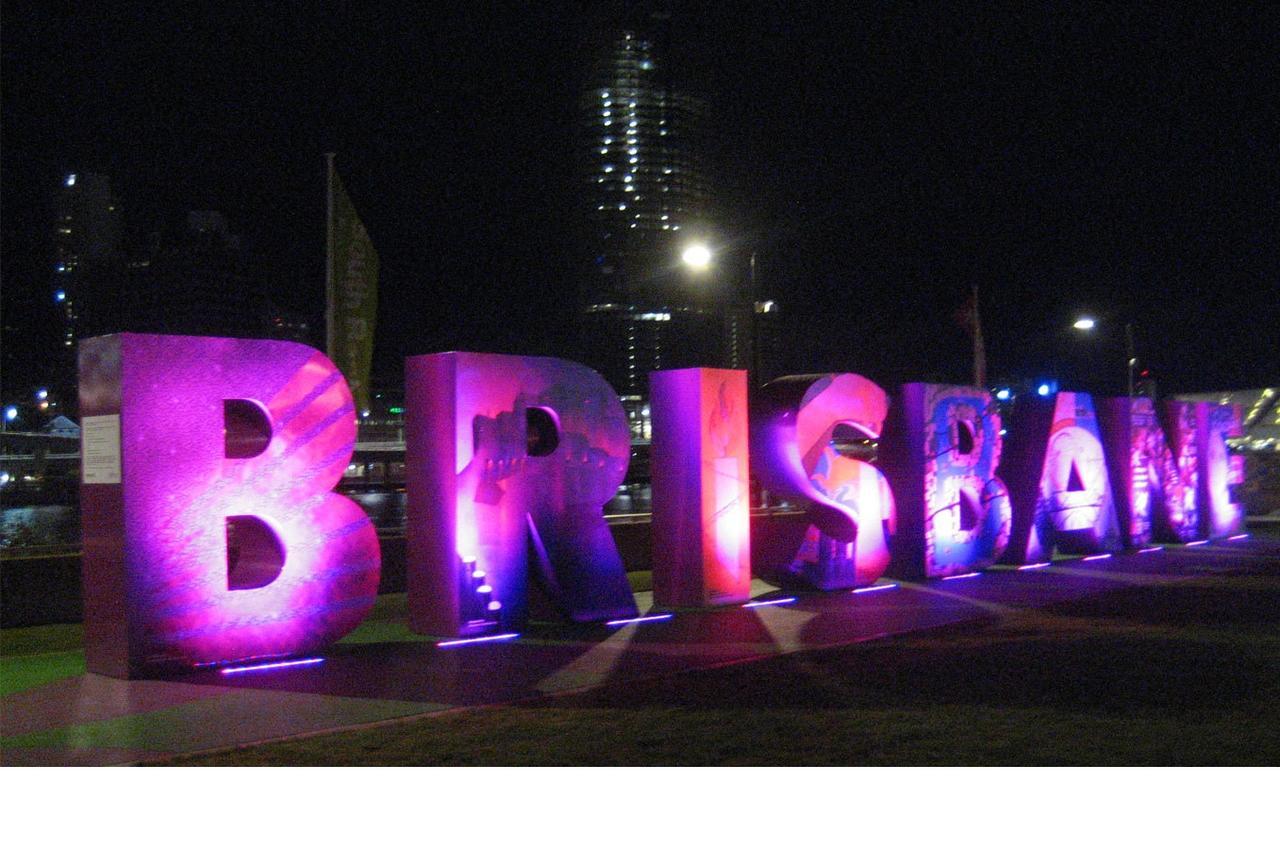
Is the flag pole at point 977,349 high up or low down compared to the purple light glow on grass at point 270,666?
up

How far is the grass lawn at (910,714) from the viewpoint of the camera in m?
7.16

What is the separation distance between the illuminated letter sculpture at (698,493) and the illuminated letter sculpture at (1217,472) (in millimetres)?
12456

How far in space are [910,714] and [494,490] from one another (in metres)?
5.36

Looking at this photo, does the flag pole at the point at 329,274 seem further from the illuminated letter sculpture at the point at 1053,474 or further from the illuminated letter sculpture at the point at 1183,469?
the illuminated letter sculpture at the point at 1183,469

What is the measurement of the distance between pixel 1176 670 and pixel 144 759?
7920mm

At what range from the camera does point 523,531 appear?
40.9ft

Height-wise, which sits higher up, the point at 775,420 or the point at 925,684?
the point at 775,420

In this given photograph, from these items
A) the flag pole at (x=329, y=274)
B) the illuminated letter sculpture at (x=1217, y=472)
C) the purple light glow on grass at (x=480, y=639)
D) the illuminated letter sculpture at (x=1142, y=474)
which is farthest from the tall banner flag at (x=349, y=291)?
the illuminated letter sculpture at (x=1217, y=472)

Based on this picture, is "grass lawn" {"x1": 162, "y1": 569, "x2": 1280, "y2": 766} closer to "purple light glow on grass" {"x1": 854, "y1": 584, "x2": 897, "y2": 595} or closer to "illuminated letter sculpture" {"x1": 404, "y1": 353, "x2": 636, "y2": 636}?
"illuminated letter sculpture" {"x1": 404, "y1": 353, "x2": 636, "y2": 636}

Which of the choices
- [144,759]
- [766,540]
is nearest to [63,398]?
[766,540]

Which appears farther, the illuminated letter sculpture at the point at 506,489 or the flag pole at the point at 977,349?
the flag pole at the point at 977,349

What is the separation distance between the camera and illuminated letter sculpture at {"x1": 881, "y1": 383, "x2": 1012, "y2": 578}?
54.4 ft

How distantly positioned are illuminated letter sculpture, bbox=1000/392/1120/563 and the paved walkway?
266 cm
